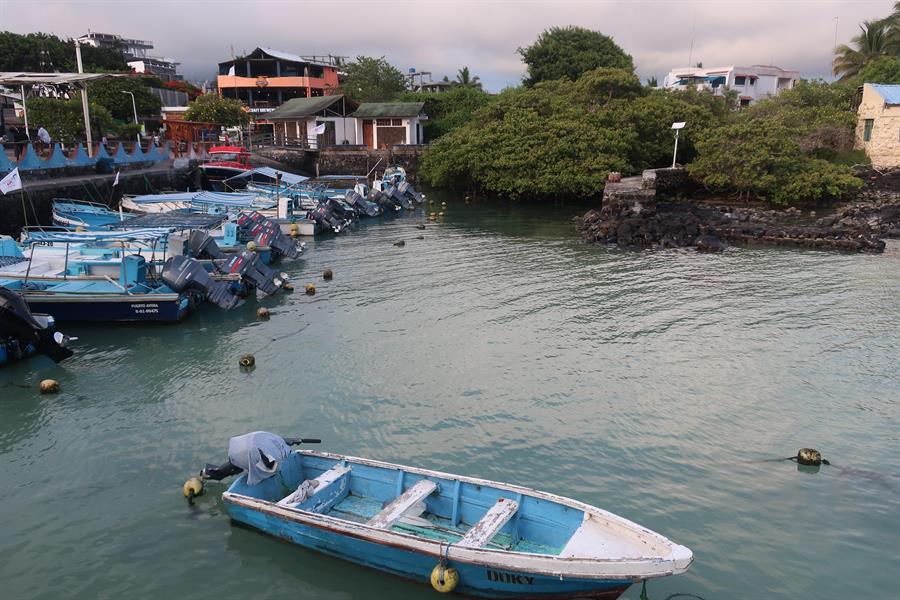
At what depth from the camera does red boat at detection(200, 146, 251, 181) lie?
130 feet

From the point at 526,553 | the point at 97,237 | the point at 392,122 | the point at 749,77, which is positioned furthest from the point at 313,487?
the point at 749,77

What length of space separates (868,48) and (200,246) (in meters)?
55.2

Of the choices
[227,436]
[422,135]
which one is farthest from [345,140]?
[227,436]

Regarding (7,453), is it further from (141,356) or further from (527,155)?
(527,155)

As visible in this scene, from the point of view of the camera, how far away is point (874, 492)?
9.57 m

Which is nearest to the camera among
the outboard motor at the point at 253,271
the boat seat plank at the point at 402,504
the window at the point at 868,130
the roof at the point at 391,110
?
the boat seat plank at the point at 402,504

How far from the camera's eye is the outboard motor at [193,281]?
1675 centimetres

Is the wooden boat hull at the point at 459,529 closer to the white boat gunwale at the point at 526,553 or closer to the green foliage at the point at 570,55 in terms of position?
the white boat gunwale at the point at 526,553

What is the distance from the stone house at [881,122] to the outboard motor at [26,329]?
Answer: 4313 cm

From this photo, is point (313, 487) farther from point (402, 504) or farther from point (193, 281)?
point (193, 281)

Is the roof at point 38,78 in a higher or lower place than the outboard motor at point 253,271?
higher

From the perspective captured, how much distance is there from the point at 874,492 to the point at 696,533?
3.22 metres

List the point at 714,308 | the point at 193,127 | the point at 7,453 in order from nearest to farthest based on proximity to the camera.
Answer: the point at 7,453 < the point at 714,308 < the point at 193,127

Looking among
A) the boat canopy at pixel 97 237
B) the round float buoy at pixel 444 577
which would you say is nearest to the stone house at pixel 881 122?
the boat canopy at pixel 97 237
